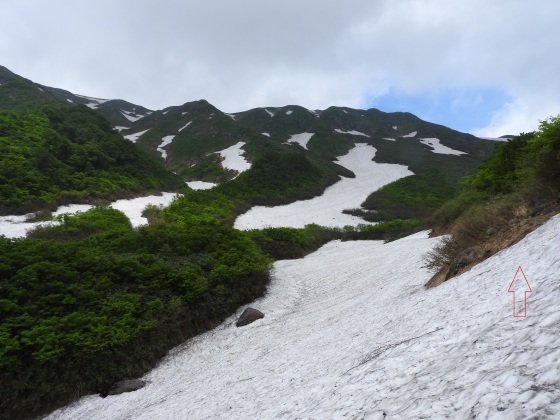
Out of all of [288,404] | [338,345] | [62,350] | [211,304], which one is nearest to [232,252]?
[211,304]

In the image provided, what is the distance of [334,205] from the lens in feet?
152

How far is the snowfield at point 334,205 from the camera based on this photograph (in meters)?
35.9

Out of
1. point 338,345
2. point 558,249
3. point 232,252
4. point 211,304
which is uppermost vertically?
point 232,252

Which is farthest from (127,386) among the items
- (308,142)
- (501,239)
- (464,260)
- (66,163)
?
(308,142)

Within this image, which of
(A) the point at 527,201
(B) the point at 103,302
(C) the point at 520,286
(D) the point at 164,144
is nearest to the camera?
(C) the point at 520,286

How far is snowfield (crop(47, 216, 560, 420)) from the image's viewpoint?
140 inches

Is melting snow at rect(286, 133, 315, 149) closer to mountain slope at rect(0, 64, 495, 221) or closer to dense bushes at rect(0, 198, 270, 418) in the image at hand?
mountain slope at rect(0, 64, 495, 221)

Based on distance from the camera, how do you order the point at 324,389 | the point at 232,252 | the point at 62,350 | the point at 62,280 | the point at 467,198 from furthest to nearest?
the point at 467,198 < the point at 232,252 < the point at 62,280 < the point at 62,350 < the point at 324,389

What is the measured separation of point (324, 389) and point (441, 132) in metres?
122

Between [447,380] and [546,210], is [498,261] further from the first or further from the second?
[447,380]

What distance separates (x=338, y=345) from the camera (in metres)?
7.78

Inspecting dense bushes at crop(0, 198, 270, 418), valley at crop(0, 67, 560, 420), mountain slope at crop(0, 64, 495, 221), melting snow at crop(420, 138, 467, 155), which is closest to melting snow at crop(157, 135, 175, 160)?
mountain slope at crop(0, 64, 495, 221)

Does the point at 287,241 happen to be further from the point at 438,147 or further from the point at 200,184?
the point at 438,147

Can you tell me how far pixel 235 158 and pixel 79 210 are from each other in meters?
38.7
